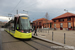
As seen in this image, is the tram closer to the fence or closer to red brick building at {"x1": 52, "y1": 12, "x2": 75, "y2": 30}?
the fence

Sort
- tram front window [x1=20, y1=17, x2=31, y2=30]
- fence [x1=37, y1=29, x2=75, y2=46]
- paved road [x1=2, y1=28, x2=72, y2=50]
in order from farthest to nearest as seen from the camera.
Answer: tram front window [x1=20, y1=17, x2=31, y2=30], fence [x1=37, y1=29, x2=75, y2=46], paved road [x1=2, y1=28, x2=72, y2=50]

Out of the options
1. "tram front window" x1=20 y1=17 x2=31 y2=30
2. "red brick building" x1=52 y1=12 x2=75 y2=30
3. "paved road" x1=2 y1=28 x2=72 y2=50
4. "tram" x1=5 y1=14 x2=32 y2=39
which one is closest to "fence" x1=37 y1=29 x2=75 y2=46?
"paved road" x1=2 y1=28 x2=72 y2=50

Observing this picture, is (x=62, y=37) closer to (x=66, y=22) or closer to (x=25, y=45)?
(x=25, y=45)

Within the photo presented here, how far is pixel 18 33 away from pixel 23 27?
2.94ft

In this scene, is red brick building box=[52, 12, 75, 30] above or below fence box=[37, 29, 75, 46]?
above

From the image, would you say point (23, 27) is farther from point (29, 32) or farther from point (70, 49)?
point (70, 49)

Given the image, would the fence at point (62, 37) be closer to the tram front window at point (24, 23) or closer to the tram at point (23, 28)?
the tram at point (23, 28)

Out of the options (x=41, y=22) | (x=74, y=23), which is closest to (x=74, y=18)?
(x=74, y=23)

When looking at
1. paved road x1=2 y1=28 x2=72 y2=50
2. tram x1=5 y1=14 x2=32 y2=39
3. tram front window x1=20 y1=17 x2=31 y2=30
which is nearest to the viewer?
paved road x1=2 y1=28 x2=72 y2=50

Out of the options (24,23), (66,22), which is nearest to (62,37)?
(24,23)

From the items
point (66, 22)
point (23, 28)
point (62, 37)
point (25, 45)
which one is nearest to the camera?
point (25, 45)

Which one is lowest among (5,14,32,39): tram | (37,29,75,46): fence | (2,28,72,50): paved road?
(2,28,72,50): paved road

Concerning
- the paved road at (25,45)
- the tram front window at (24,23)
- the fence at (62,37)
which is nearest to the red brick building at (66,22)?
the fence at (62,37)

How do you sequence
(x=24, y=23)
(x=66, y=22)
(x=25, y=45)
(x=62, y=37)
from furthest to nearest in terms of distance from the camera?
(x=66, y=22)
(x=62, y=37)
(x=24, y=23)
(x=25, y=45)
